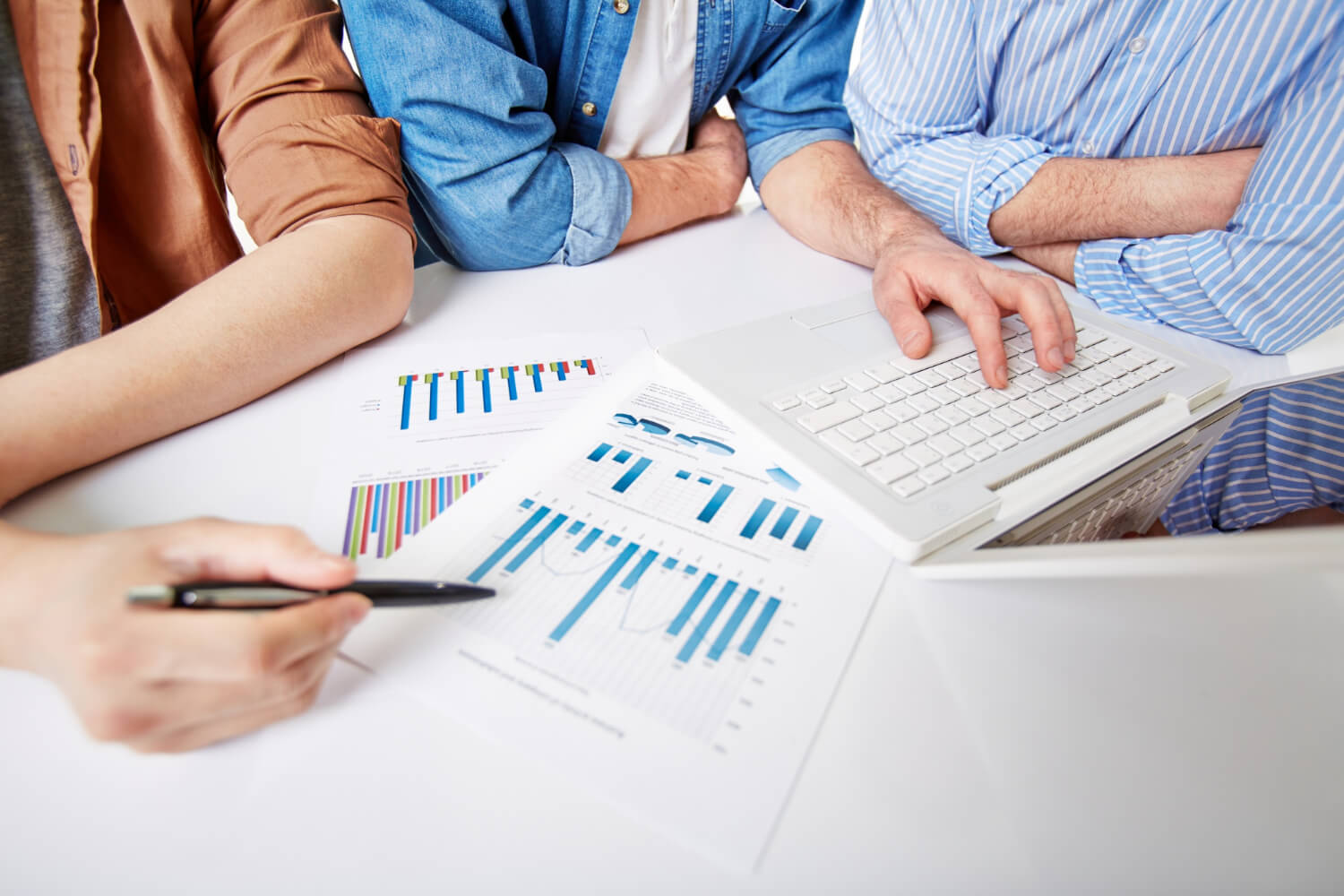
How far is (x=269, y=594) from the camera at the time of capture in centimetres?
31

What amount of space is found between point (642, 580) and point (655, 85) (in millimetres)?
764

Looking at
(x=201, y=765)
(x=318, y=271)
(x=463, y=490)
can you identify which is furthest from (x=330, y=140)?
(x=201, y=765)

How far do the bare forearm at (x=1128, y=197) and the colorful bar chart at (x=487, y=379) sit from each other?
0.58 m

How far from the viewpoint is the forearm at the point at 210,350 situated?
463 millimetres

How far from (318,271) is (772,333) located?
408mm

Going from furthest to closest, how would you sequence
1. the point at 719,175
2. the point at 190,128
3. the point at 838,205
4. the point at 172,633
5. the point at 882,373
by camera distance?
1. the point at 719,175
2. the point at 838,205
3. the point at 190,128
4. the point at 882,373
5. the point at 172,633

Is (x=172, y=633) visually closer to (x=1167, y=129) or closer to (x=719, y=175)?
(x=719, y=175)

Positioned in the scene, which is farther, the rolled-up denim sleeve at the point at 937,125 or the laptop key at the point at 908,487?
the rolled-up denim sleeve at the point at 937,125

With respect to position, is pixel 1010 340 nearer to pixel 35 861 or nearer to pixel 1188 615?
pixel 1188 615

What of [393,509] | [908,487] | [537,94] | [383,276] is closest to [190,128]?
[383,276]

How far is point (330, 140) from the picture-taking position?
2.12 ft

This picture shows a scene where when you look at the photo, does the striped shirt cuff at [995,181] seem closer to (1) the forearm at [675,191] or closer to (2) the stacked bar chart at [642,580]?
(1) the forearm at [675,191]

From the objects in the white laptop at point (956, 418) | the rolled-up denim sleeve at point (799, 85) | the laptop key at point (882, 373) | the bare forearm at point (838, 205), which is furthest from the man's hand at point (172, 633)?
the rolled-up denim sleeve at point (799, 85)

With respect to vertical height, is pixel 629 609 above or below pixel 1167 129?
below
